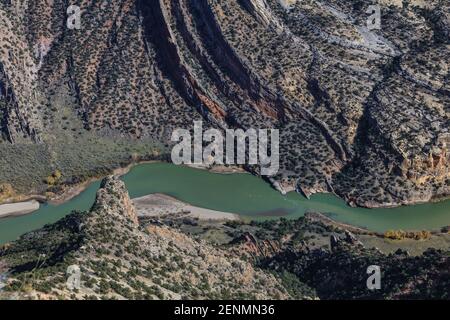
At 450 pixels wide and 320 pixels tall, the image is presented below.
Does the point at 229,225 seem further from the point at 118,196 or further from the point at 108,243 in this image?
the point at 108,243

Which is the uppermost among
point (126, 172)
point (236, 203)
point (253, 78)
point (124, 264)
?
point (253, 78)

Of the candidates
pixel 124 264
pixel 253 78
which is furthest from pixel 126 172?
pixel 124 264

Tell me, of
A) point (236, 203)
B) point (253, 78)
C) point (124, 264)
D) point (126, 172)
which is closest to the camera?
point (124, 264)

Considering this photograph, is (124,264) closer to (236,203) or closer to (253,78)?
(236,203)

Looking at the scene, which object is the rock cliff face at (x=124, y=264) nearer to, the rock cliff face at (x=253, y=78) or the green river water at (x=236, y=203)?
the green river water at (x=236, y=203)

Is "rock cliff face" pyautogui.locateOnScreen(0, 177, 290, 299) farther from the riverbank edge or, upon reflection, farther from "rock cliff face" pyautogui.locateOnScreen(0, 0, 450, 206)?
"rock cliff face" pyautogui.locateOnScreen(0, 0, 450, 206)
